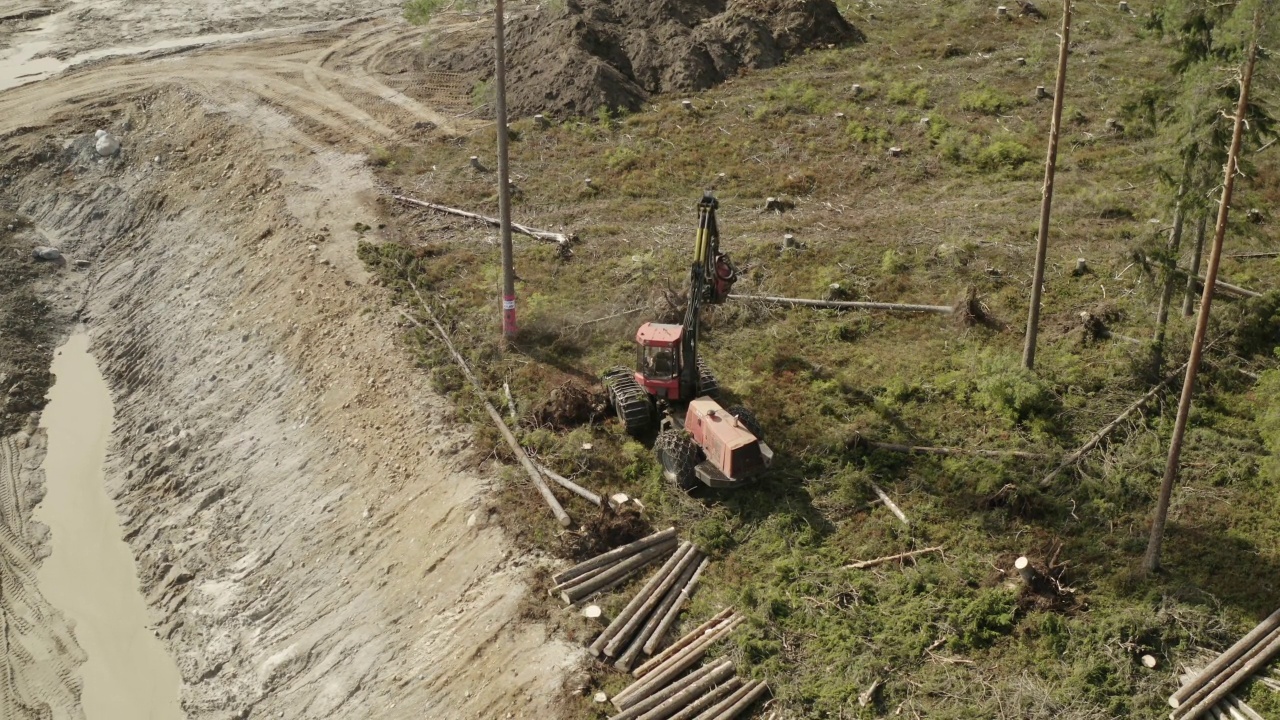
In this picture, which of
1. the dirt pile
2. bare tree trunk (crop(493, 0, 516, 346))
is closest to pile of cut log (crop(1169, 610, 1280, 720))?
bare tree trunk (crop(493, 0, 516, 346))

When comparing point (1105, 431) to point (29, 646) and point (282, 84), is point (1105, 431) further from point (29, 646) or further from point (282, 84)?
point (282, 84)

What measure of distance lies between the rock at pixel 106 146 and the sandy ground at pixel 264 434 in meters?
0.47

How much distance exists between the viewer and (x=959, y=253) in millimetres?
28453

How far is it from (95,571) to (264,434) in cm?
504

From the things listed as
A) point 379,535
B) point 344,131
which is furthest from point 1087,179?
→ point 344,131

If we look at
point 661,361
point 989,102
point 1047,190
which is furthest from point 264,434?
point 989,102

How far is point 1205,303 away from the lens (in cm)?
1469

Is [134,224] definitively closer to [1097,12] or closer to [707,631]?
[707,631]

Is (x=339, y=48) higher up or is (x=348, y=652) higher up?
(x=339, y=48)

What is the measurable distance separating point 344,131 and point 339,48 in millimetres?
12522

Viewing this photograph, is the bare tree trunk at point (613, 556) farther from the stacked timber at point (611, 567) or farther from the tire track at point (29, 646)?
the tire track at point (29, 646)

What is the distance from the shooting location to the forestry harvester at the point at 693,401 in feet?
64.4

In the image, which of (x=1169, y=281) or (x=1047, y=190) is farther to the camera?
(x=1169, y=281)

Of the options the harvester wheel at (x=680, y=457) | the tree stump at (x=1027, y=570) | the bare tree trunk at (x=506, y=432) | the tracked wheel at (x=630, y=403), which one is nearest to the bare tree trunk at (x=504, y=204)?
the bare tree trunk at (x=506, y=432)
